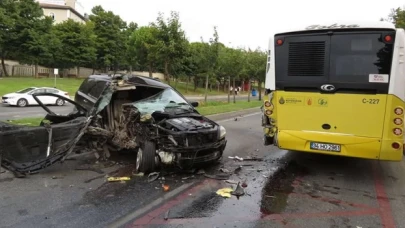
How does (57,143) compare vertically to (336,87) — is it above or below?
below

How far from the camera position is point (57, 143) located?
6.43 meters

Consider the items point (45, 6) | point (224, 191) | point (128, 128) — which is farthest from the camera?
point (45, 6)

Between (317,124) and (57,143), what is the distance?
15.7 feet

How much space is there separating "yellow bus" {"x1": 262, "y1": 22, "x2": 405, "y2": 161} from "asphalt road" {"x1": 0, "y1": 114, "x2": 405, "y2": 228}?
78cm

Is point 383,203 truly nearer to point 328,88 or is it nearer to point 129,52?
point 328,88

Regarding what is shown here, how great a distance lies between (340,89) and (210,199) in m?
3.10

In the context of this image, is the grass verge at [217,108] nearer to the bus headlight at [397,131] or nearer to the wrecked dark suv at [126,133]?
the wrecked dark suv at [126,133]

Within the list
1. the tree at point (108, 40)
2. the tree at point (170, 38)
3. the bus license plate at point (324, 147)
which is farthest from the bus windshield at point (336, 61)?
the tree at point (108, 40)

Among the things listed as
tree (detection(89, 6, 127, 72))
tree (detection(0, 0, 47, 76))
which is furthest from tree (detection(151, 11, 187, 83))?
tree (detection(89, 6, 127, 72))

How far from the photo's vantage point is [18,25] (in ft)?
141

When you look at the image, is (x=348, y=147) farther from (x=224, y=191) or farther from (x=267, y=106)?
(x=224, y=191)

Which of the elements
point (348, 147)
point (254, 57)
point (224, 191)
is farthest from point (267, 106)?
point (254, 57)

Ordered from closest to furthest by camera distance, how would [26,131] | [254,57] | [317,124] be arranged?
[26,131] → [317,124] → [254,57]

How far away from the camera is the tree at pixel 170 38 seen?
2078cm
